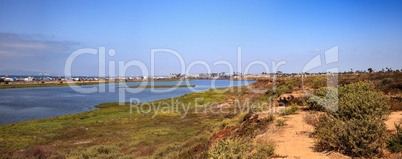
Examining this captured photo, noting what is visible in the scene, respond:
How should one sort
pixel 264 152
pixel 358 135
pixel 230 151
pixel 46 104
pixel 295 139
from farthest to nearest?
pixel 46 104, pixel 295 139, pixel 264 152, pixel 358 135, pixel 230 151

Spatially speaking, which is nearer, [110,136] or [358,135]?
[358,135]

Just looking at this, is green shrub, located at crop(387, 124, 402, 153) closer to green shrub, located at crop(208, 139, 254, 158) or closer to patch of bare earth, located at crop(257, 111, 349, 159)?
patch of bare earth, located at crop(257, 111, 349, 159)

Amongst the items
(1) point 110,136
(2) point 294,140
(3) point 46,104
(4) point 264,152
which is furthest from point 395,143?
(3) point 46,104

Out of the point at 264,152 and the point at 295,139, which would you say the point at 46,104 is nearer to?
the point at 295,139

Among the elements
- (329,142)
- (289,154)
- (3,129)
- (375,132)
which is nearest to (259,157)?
(289,154)

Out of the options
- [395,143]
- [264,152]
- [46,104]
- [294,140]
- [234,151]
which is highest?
[395,143]

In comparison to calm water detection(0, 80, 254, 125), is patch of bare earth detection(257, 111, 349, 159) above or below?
above

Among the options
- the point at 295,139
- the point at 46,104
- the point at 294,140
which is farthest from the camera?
the point at 46,104

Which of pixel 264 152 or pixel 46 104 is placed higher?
pixel 264 152

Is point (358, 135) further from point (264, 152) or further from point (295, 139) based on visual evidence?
point (295, 139)

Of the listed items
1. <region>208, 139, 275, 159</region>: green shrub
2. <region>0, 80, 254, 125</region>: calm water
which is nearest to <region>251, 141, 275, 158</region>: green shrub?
<region>208, 139, 275, 159</region>: green shrub

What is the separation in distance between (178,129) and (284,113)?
268 inches

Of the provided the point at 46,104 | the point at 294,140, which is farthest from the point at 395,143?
the point at 46,104

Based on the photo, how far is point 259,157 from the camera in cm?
531
